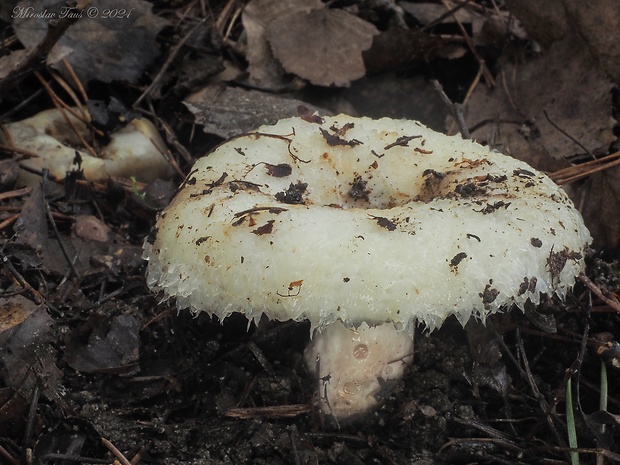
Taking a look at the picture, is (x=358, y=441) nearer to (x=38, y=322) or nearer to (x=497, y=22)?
(x=38, y=322)

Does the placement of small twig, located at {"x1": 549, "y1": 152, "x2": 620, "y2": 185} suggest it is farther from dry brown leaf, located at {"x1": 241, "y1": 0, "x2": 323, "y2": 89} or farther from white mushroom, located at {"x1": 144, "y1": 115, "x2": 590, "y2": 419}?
dry brown leaf, located at {"x1": 241, "y1": 0, "x2": 323, "y2": 89}

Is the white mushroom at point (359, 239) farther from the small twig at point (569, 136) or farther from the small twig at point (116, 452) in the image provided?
the small twig at point (569, 136)

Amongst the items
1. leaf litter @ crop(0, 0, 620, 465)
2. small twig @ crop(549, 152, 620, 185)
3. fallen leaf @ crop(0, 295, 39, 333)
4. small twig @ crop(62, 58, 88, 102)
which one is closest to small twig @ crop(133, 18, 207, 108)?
leaf litter @ crop(0, 0, 620, 465)

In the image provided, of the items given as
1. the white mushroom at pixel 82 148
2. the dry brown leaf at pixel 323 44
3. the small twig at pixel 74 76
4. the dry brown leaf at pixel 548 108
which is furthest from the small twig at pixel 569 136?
the small twig at pixel 74 76

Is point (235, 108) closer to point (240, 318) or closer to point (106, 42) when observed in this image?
point (106, 42)

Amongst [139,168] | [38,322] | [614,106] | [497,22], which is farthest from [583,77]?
[38,322]
